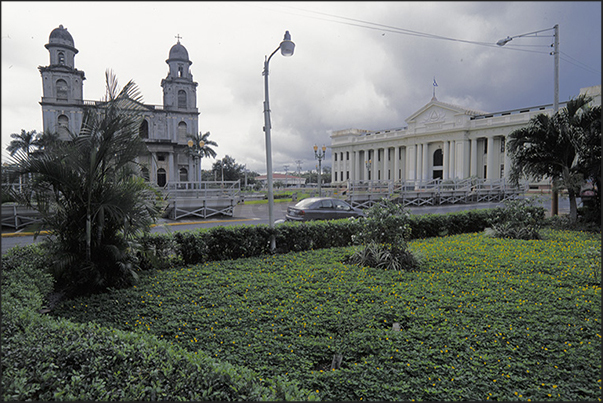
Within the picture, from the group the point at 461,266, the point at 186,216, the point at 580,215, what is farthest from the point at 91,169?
the point at 580,215

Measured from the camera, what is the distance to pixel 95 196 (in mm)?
5969

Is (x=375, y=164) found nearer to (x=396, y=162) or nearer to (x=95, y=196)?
(x=396, y=162)

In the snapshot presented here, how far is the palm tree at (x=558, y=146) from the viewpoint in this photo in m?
12.3

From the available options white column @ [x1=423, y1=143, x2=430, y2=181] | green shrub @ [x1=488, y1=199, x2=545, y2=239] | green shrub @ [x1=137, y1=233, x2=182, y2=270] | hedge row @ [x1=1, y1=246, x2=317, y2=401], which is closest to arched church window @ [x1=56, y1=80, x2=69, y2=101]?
green shrub @ [x1=137, y1=233, x2=182, y2=270]

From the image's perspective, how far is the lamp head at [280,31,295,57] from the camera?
785 cm

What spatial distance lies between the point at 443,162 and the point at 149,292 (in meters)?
65.1

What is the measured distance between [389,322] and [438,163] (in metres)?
68.2

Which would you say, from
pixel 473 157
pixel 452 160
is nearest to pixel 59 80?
pixel 452 160

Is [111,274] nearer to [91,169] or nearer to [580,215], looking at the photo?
[91,169]

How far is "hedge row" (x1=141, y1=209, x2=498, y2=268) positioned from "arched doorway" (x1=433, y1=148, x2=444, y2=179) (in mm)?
59788

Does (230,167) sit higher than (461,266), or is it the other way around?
(230,167)

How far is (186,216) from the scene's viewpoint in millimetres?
18125

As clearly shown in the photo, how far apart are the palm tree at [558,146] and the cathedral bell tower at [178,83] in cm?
4004

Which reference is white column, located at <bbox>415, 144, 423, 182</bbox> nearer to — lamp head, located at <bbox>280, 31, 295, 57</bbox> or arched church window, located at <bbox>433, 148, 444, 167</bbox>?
arched church window, located at <bbox>433, 148, 444, 167</bbox>
